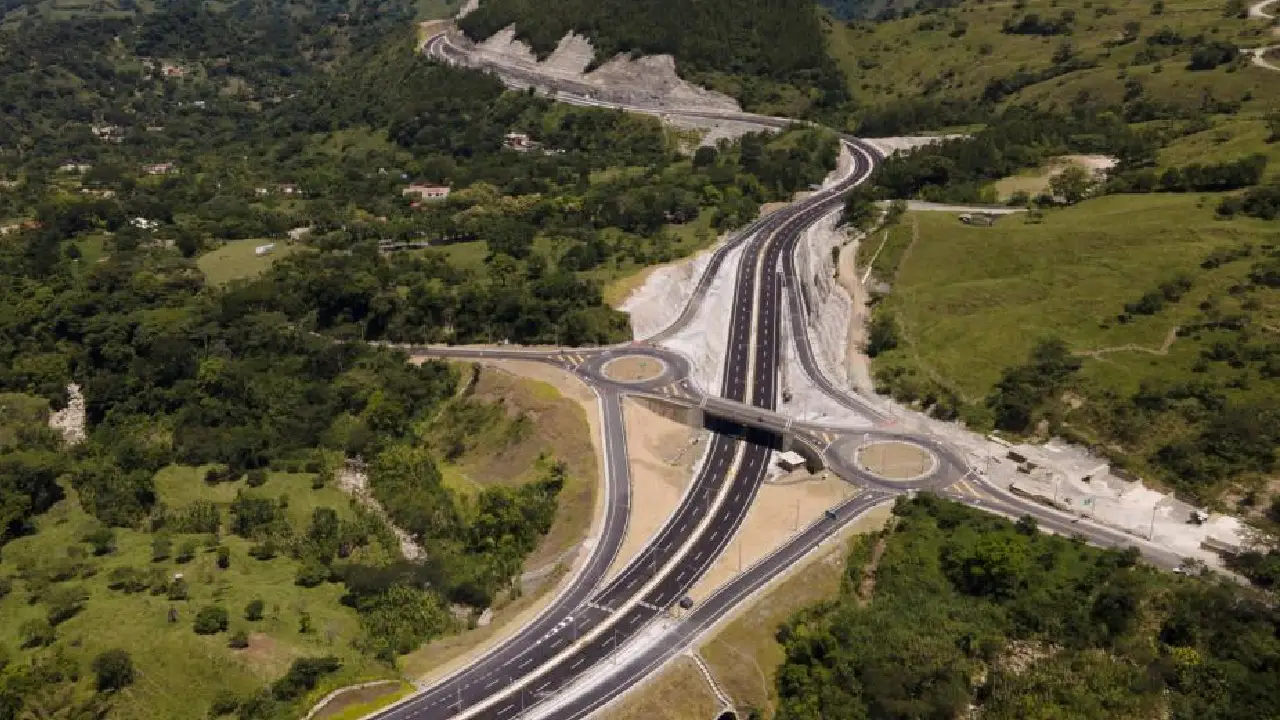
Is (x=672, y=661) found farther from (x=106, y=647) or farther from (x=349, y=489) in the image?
(x=349, y=489)

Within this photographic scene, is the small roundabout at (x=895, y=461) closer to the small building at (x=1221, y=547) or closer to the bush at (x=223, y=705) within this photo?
the small building at (x=1221, y=547)

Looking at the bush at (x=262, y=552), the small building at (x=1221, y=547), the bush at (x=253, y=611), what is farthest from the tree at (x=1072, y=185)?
the bush at (x=253, y=611)

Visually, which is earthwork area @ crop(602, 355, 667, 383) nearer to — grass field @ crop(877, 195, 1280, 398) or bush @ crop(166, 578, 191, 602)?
grass field @ crop(877, 195, 1280, 398)

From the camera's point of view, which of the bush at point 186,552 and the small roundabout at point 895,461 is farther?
the small roundabout at point 895,461

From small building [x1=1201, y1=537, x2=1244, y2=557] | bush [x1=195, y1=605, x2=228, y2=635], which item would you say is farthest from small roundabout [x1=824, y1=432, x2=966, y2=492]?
bush [x1=195, y1=605, x2=228, y2=635]

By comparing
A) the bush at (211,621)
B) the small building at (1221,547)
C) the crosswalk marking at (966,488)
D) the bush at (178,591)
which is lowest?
the bush at (178,591)

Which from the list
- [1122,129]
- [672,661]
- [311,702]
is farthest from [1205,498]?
[1122,129]
